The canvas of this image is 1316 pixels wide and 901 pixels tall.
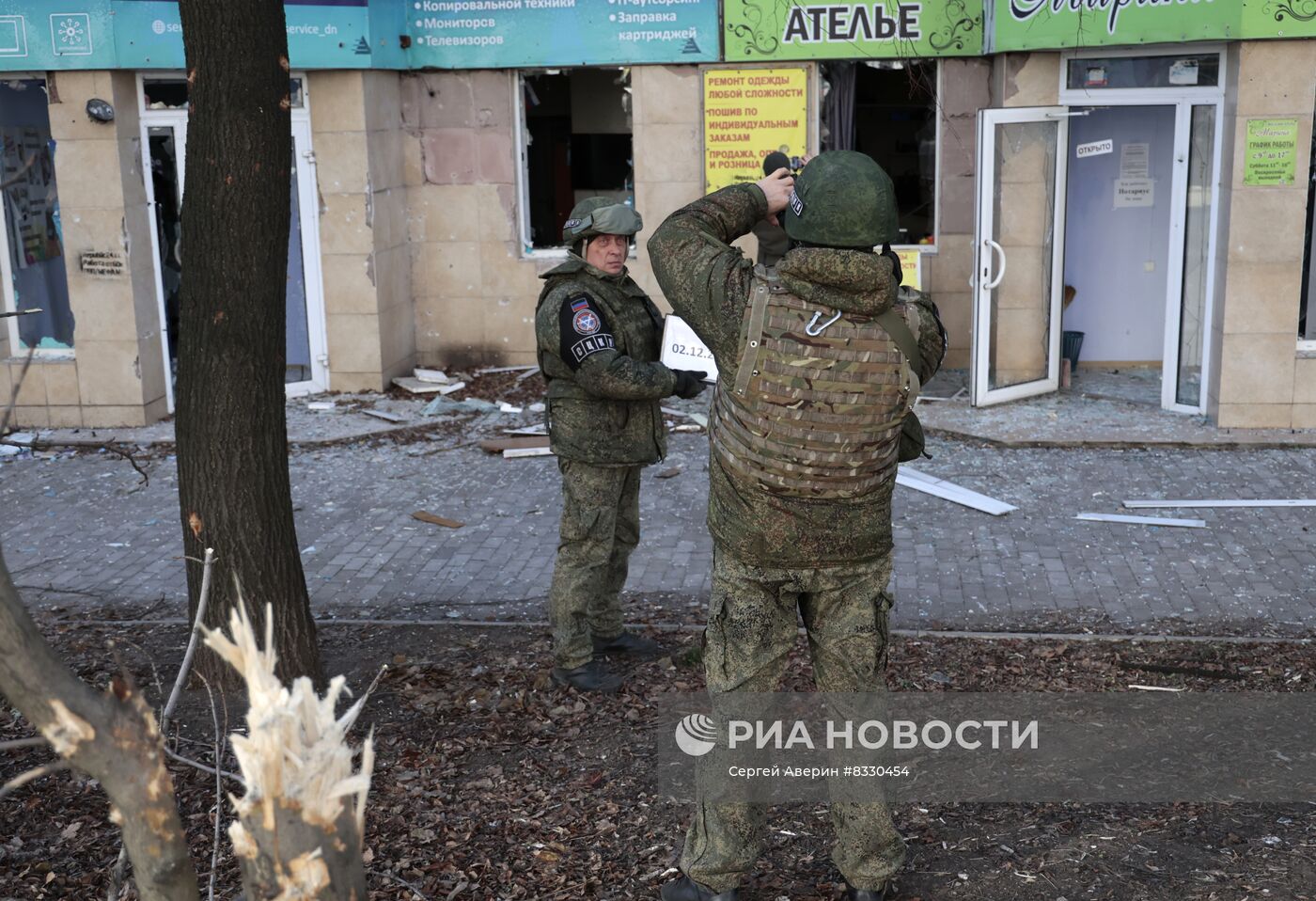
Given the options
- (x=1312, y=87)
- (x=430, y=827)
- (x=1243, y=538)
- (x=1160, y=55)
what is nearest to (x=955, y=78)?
(x=1160, y=55)

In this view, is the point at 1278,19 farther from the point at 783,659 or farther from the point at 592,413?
the point at 783,659

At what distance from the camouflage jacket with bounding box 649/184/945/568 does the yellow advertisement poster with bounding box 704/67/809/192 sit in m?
7.35

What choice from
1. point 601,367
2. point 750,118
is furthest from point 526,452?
point 601,367

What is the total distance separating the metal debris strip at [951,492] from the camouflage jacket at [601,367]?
271 centimetres

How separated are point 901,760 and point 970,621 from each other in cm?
167

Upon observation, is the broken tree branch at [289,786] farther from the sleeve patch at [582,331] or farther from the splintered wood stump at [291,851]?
the sleeve patch at [582,331]

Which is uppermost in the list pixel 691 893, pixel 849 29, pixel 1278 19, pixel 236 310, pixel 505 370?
pixel 849 29

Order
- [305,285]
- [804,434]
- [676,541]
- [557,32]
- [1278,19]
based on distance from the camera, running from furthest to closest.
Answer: [557,32] < [305,285] < [1278,19] < [676,541] < [804,434]

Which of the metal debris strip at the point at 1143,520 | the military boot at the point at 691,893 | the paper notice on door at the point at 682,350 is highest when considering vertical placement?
the paper notice on door at the point at 682,350

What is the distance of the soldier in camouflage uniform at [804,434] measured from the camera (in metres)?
3.50

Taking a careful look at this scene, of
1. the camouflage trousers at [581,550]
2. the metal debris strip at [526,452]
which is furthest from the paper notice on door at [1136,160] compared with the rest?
the camouflage trousers at [581,550]

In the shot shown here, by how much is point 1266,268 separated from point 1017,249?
5.67ft

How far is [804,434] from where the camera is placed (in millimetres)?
3561

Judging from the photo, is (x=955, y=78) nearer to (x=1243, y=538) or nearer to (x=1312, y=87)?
(x=1312, y=87)
